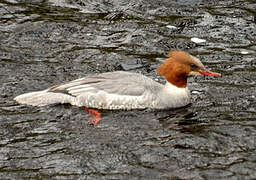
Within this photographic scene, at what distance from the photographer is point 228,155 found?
6.61 metres

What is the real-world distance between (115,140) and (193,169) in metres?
1.28

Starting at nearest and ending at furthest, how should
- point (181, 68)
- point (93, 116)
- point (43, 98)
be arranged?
point (93, 116)
point (43, 98)
point (181, 68)

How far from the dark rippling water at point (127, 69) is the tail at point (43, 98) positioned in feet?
0.38

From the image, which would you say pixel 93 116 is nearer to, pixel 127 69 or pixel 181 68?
pixel 181 68

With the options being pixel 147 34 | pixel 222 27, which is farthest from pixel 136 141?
pixel 222 27

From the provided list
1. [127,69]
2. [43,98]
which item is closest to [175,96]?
[127,69]

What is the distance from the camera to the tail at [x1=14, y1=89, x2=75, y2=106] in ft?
26.8

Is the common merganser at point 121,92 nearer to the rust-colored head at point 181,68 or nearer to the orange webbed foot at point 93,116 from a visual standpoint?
the rust-colored head at point 181,68

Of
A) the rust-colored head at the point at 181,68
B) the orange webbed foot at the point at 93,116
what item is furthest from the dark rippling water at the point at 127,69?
the rust-colored head at the point at 181,68

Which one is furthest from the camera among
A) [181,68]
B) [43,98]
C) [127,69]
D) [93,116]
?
[127,69]

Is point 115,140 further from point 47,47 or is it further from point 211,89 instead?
point 47,47

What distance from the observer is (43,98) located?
8.24 metres

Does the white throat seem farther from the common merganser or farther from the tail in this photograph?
the tail

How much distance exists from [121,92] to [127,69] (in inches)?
59.1
